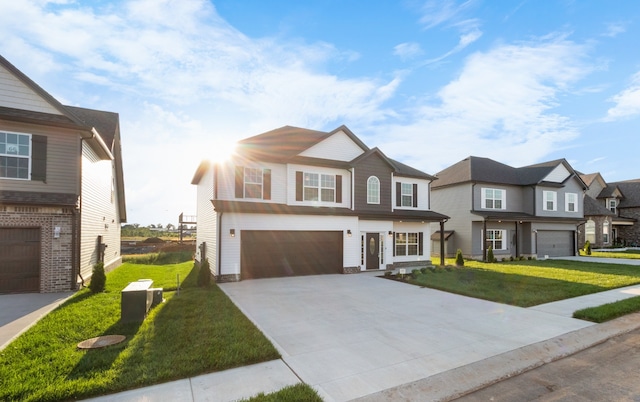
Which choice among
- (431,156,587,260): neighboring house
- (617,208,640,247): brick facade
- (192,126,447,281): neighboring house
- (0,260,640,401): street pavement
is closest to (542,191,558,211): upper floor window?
(431,156,587,260): neighboring house

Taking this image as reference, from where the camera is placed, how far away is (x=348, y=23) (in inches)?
465

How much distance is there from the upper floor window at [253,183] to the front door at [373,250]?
20.2 ft

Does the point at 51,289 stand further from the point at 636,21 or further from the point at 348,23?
the point at 636,21

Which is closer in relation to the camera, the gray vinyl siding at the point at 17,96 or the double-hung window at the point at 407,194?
the gray vinyl siding at the point at 17,96

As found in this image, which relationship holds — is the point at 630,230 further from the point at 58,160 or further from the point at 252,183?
the point at 58,160

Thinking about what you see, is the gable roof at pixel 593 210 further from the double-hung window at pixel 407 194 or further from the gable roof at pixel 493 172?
the double-hung window at pixel 407 194

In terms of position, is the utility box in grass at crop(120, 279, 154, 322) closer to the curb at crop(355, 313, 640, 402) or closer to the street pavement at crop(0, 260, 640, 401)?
the street pavement at crop(0, 260, 640, 401)

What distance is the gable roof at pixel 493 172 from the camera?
78.5ft

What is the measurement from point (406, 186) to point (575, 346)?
13.8m

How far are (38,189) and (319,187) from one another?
37.2 feet

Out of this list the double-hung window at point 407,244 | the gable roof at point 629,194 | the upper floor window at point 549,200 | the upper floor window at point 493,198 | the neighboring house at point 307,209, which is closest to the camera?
the neighboring house at point 307,209

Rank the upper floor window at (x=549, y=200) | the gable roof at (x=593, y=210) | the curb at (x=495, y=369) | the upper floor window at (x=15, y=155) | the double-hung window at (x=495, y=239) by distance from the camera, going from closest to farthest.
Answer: the curb at (x=495, y=369) → the upper floor window at (x=15, y=155) → the double-hung window at (x=495, y=239) → the upper floor window at (x=549, y=200) → the gable roof at (x=593, y=210)

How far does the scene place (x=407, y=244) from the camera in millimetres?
19219

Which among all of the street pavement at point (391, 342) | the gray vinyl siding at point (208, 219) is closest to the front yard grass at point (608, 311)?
the street pavement at point (391, 342)
